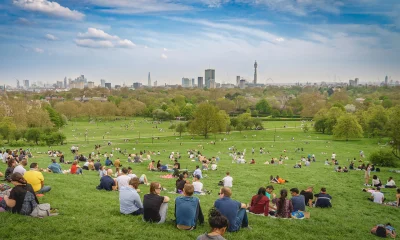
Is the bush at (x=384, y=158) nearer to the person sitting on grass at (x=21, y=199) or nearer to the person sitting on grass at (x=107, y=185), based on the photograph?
the person sitting on grass at (x=107, y=185)

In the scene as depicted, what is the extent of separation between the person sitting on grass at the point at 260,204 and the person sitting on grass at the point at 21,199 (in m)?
6.50

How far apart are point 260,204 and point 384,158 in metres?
29.8

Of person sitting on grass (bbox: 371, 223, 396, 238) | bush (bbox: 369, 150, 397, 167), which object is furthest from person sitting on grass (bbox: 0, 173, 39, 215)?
bush (bbox: 369, 150, 397, 167)

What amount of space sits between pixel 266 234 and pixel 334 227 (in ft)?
9.16

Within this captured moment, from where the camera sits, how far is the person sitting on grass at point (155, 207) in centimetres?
831

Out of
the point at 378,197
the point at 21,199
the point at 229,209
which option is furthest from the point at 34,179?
the point at 378,197

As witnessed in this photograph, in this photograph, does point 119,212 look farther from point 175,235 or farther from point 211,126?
point 211,126

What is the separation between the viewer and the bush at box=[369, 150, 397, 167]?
3356 cm

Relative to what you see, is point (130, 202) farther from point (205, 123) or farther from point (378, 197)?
point (205, 123)

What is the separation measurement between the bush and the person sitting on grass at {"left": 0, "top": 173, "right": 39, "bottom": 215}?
3531 cm

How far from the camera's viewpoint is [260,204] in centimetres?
1016

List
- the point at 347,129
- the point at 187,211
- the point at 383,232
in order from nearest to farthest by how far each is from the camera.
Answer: the point at 187,211 < the point at 383,232 < the point at 347,129

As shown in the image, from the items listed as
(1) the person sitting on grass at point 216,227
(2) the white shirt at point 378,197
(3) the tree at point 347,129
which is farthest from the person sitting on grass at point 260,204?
(3) the tree at point 347,129

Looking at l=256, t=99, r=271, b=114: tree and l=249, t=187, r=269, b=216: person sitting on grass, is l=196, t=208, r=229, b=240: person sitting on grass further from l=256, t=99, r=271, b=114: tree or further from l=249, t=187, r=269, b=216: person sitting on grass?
l=256, t=99, r=271, b=114: tree
